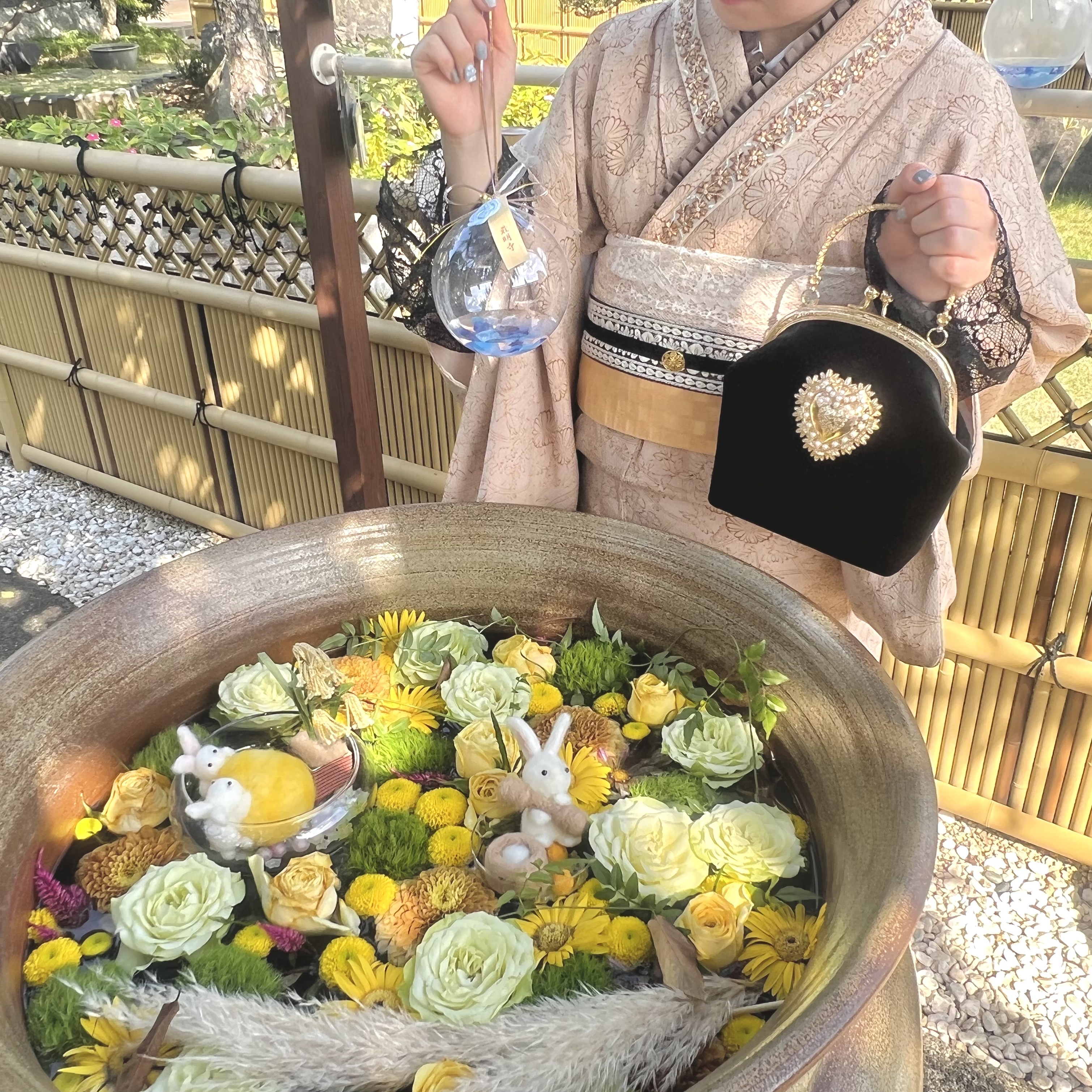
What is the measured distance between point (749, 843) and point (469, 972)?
267mm

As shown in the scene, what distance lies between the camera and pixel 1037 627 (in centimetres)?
171

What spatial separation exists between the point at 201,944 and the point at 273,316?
78.4 inches

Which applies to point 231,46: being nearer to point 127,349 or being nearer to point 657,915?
point 127,349

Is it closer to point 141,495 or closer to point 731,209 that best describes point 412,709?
point 731,209

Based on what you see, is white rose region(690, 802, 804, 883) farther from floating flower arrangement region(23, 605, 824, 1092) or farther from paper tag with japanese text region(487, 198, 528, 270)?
paper tag with japanese text region(487, 198, 528, 270)

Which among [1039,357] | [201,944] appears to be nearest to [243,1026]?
[201,944]

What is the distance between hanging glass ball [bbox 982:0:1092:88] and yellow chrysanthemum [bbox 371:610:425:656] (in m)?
1.46

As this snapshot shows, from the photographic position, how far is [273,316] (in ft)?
8.16

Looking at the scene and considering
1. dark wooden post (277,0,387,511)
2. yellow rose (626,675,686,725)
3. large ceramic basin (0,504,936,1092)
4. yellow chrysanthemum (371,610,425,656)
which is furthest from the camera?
dark wooden post (277,0,387,511)

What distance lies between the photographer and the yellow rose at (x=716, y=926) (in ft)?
2.47

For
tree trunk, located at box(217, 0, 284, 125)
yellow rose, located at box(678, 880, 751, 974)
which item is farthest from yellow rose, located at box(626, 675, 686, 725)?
tree trunk, located at box(217, 0, 284, 125)

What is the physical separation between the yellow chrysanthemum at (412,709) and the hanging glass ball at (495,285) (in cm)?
37

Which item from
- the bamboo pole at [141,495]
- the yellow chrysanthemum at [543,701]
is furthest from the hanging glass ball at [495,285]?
the bamboo pole at [141,495]

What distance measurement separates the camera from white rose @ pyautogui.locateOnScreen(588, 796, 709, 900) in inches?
31.4
